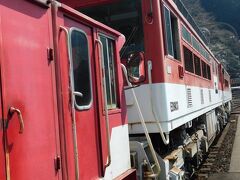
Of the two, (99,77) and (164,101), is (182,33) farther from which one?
(99,77)

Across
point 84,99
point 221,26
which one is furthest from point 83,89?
point 221,26

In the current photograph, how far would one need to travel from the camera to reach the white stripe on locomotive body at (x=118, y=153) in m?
4.73

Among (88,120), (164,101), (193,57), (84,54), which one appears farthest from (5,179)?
(193,57)

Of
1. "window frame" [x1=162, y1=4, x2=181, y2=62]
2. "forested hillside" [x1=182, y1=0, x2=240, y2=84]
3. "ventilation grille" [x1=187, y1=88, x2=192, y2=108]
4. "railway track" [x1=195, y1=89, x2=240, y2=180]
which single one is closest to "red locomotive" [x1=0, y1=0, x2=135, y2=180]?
"window frame" [x1=162, y1=4, x2=181, y2=62]

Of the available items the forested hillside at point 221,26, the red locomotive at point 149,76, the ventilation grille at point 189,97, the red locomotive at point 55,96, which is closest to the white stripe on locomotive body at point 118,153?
the red locomotive at point 55,96

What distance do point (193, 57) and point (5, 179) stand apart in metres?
8.48

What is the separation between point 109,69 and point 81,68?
32.4 inches

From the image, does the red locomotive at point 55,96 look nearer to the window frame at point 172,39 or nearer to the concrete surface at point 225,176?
the window frame at point 172,39

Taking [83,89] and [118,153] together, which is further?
[118,153]

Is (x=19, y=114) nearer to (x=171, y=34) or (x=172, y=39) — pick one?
(x=171, y=34)

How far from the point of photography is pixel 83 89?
13.7 feet

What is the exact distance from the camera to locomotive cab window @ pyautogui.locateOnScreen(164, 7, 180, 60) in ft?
23.5

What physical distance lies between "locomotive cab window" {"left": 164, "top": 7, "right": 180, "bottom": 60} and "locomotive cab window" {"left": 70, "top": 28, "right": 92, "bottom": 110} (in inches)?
114

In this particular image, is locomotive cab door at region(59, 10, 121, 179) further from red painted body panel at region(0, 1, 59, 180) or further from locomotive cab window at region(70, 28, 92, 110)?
red painted body panel at region(0, 1, 59, 180)
